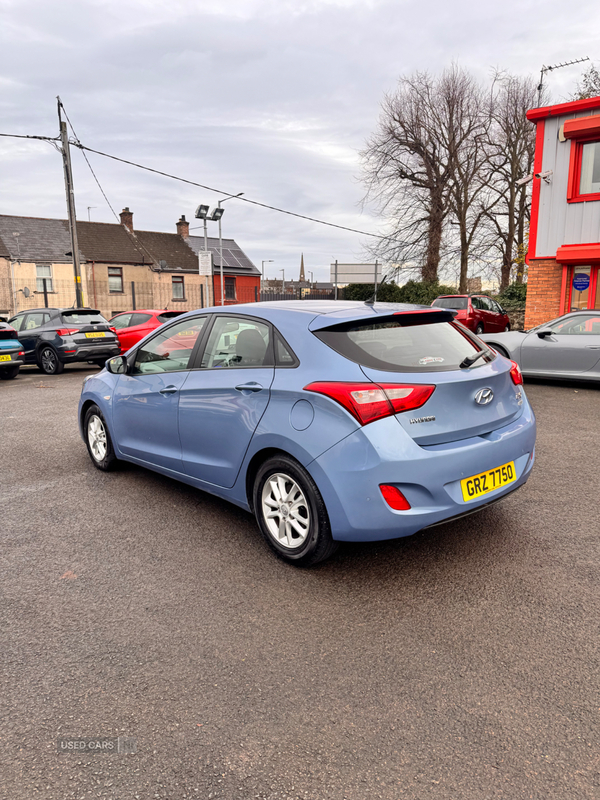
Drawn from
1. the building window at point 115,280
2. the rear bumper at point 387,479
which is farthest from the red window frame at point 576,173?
the building window at point 115,280

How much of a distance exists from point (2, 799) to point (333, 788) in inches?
42.1

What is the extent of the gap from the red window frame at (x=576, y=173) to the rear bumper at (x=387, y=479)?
1416 centimetres

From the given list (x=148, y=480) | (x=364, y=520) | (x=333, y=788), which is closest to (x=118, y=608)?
(x=364, y=520)

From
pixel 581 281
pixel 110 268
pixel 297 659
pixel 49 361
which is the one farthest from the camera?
pixel 110 268

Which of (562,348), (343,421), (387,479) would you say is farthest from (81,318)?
(387,479)

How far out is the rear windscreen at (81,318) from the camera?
1459 centimetres

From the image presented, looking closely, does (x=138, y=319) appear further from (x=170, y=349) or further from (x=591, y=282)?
(x=170, y=349)

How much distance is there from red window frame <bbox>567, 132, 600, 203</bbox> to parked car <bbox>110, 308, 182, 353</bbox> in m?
10.8

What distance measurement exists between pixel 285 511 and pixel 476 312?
1795 centimetres

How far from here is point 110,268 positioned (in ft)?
129

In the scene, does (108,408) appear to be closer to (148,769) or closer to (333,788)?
(148,769)

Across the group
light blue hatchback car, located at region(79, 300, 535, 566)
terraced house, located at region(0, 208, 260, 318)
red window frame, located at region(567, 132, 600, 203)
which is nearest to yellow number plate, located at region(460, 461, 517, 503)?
light blue hatchback car, located at region(79, 300, 535, 566)

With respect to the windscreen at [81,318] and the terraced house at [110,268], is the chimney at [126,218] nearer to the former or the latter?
the terraced house at [110,268]

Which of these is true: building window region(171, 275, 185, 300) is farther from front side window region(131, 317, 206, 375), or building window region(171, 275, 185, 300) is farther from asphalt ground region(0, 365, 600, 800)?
asphalt ground region(0, 365, 600, 800)
